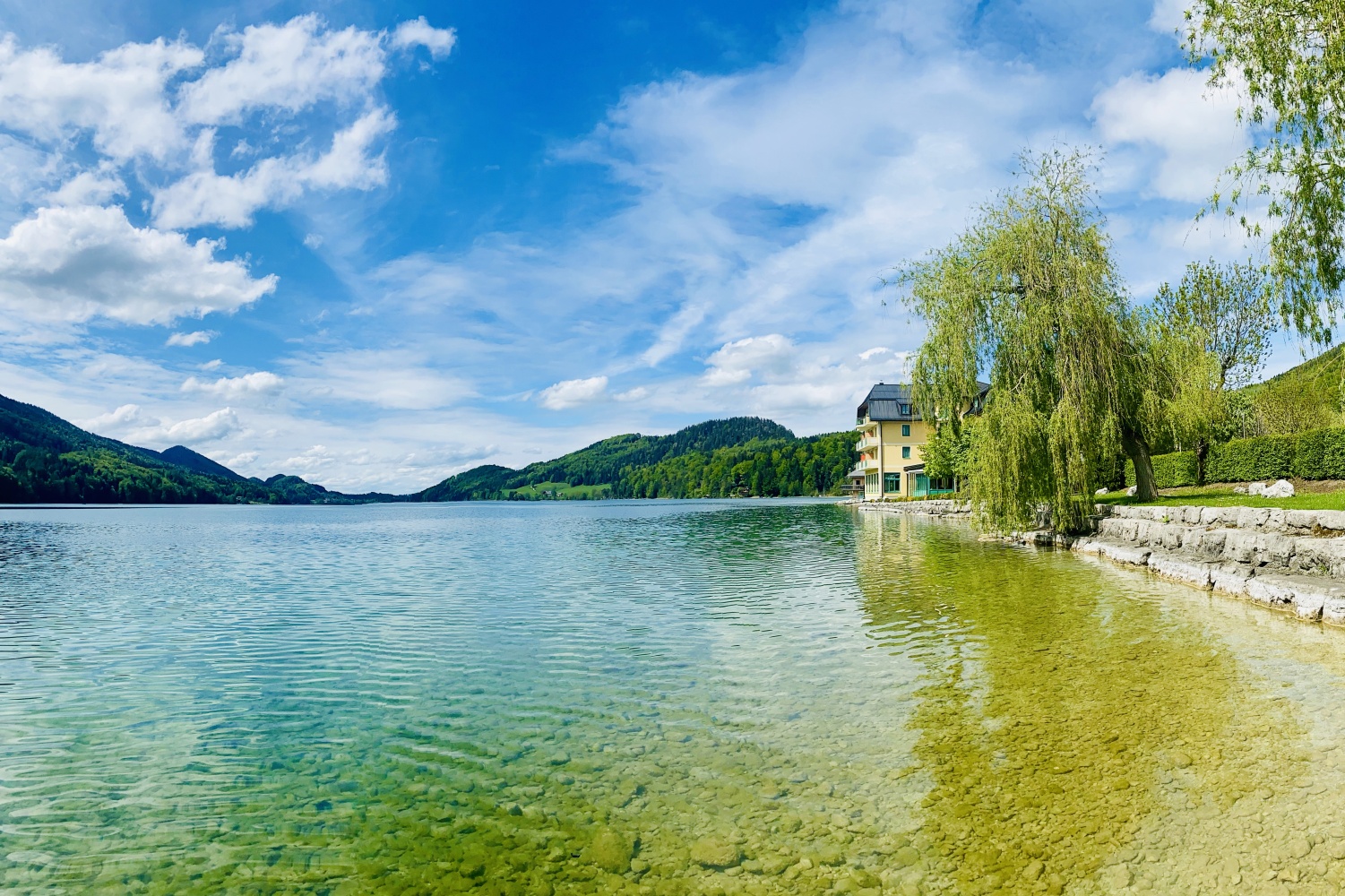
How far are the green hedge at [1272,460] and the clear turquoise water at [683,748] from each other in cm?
1795

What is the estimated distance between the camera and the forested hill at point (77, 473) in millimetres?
119125

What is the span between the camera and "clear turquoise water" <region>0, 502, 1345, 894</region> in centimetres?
507

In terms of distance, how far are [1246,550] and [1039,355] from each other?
10321 mm

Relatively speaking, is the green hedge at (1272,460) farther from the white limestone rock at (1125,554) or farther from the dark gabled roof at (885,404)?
the dark gabled roof at (885,404)

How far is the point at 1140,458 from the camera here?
88.2 ft

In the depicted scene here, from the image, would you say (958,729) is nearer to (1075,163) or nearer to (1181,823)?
(1181,823)

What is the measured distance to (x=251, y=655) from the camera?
A: 1195 centimetres

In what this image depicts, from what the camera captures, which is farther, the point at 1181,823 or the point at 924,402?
the point at 924,402

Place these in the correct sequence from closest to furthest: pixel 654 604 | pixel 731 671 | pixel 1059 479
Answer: pixel 731 671 < pixel 654 604 < pixel 1059 479

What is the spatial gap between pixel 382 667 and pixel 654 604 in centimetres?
643

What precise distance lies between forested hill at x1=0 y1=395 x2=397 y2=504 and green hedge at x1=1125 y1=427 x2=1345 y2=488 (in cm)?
14805

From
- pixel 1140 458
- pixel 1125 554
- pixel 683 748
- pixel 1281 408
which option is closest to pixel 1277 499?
pixel 1125 554

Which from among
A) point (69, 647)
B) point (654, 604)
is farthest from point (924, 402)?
point (69, 647)

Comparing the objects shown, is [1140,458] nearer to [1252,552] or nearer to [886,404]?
[1252,552]
